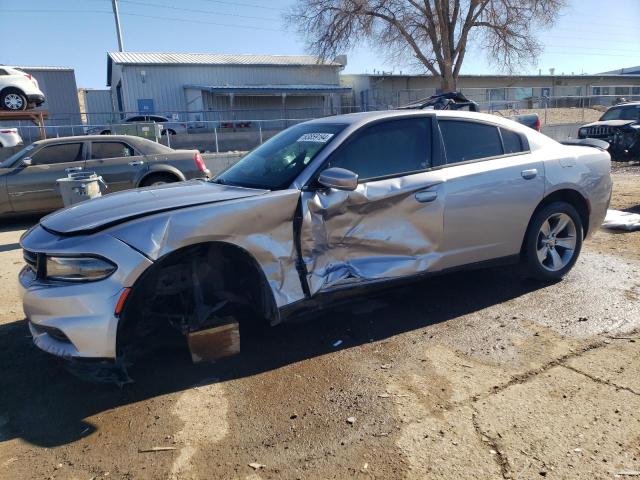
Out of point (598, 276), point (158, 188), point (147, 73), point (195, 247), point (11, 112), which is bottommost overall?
point (598, 276)

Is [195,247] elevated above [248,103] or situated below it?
below

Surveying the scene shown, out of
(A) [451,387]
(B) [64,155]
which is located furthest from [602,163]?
(B) [64,155]

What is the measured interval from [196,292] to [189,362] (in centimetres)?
53

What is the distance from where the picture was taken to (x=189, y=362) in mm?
3434

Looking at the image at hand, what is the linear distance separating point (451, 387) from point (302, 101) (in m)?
35.9

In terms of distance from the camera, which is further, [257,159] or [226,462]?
[257,159]

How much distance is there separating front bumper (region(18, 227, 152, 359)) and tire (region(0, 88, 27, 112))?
49.8ft

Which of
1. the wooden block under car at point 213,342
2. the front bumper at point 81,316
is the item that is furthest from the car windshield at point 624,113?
the front bumper at point 81,316

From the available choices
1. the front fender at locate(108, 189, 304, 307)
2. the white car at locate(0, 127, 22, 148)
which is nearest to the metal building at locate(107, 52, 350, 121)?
the white car at locate(0, 127, 22, 148)

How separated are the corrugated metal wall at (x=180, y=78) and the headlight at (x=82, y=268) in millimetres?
33020

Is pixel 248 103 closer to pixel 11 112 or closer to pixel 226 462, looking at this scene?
pixel 11 112

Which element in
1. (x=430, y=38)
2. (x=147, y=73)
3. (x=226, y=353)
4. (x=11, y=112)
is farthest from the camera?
(x=147, y=73)

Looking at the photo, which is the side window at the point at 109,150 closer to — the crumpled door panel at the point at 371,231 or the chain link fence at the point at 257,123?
the chain link fence at the point at 257,123

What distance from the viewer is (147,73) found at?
33.6m
